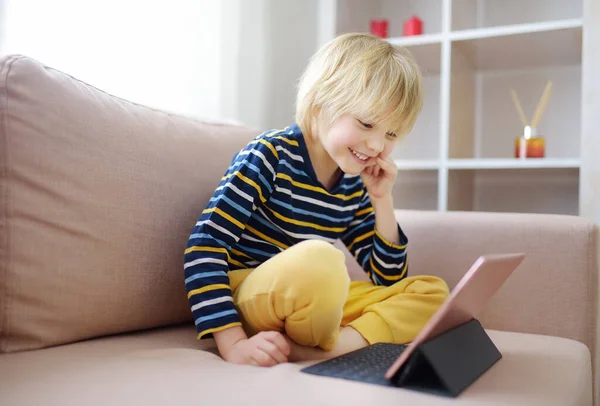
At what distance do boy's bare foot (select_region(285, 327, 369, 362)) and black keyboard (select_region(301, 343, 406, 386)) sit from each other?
0.02 m

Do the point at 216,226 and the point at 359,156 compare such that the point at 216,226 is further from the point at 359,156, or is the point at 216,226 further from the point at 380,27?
the point at 380,27

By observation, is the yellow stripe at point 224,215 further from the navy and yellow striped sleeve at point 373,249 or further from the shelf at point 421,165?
the shelf at point 421,165

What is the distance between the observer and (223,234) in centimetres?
92

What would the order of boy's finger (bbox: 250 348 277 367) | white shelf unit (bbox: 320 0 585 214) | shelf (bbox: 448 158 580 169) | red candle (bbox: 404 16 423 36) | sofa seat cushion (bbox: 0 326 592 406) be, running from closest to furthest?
sofa seat cushion (bbox: 0 326 592 406), boy's finger (bbox: 250 348 277 367), shelf (bbox: 448 158 580 169), white shelf unit (bbox: 320 0 585 214), red candle (bbox: 404 16 423 36)

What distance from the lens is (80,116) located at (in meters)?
0.87

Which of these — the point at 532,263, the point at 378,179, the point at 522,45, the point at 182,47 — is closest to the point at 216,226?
the point at 378,179

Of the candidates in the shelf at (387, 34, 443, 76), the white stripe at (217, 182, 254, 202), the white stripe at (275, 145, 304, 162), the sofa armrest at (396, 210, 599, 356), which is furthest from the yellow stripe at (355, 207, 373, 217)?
the shelf at (387, 34, 443, 76)

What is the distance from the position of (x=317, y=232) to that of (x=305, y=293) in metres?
0.31

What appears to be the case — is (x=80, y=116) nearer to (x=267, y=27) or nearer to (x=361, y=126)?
(x=361, y=126)

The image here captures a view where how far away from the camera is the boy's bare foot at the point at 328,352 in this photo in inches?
32.5

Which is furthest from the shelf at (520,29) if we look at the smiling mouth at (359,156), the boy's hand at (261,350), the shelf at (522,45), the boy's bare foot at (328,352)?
the boy's hand at (261,350)

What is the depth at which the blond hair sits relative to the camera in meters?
0.96

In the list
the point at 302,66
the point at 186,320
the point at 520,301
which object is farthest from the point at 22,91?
the point at 302,66

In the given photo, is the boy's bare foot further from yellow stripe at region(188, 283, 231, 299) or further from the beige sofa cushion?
the beige sofa cushion
